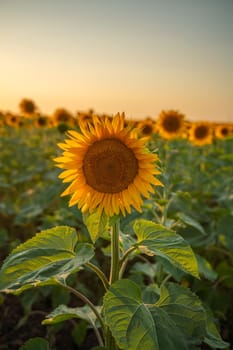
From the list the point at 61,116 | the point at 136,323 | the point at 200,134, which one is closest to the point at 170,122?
the point at 200,134

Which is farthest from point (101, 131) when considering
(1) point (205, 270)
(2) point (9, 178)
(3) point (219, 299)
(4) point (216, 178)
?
(2) point (9, 178)

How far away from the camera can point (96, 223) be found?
1638 mm

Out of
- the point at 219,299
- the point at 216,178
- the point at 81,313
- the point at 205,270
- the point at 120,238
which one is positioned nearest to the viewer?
the point at 120,238

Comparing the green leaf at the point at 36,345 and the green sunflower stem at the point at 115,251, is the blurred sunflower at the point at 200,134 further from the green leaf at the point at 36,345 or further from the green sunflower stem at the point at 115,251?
the green leaf at the point at 36,345

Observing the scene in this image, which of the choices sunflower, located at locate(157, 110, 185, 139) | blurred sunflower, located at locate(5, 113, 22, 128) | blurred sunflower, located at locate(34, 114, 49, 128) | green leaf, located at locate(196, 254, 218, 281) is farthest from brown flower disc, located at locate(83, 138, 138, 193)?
blurred sunflower, located at locate(5, 113, 22, 128)

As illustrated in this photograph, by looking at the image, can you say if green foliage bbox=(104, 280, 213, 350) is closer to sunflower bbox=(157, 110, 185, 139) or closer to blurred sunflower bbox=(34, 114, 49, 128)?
sunflower bbox=(157, 110, 185, 139)

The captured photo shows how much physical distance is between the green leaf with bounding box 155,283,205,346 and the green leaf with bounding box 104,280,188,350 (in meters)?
0.03

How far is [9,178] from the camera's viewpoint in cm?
632

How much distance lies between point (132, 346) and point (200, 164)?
5.40 m

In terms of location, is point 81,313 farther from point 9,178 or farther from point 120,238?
point 9,178

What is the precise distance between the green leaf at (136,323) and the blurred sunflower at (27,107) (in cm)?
832

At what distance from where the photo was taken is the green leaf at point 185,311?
1439 mm

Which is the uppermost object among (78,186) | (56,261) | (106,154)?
(106,154)

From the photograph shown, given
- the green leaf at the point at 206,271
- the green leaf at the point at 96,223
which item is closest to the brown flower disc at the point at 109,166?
the green leaf at the point at 96,223
